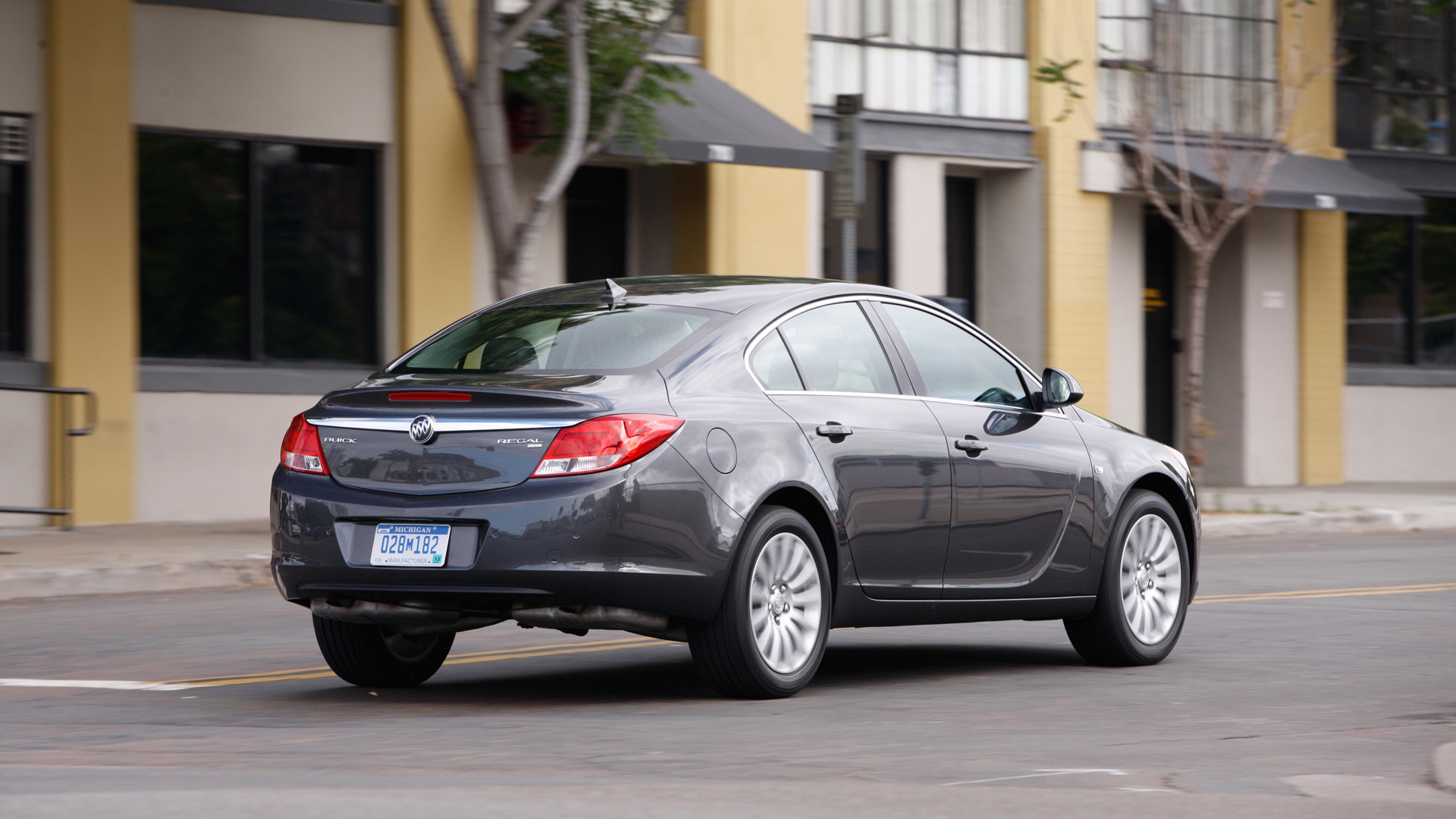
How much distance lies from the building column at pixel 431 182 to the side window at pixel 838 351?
10597 millimetres

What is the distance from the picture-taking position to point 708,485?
7.21 meters

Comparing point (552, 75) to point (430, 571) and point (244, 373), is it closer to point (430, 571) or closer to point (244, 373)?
point (244, 373)

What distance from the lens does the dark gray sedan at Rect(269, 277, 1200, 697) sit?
23.1 ft

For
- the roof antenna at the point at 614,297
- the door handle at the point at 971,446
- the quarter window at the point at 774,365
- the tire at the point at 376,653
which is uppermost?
the roof antenna at the point at 614,297

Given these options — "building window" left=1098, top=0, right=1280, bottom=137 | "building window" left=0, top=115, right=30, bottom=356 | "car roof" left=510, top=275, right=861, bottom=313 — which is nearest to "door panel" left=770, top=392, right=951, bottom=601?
"car roof" left=510, top=275, right=861, bottom=313

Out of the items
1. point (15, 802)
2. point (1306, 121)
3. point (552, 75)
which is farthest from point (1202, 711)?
point (1306, 121)

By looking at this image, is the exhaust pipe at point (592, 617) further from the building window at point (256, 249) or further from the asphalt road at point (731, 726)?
the building window at point (256, 249)

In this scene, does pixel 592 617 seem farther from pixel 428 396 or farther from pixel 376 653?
pixel 376 653

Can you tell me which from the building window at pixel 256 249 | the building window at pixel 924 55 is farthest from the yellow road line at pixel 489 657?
the building window at pixel 924 55

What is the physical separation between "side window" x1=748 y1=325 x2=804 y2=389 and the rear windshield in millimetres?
229

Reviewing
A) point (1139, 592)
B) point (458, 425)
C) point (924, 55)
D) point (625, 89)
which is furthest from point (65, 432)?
point (924, 55)

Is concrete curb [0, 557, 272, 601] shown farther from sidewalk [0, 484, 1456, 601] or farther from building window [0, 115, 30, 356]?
building window [0, 115, 30, 356]

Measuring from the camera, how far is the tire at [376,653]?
8.02 m

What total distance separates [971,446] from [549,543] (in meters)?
2.12
